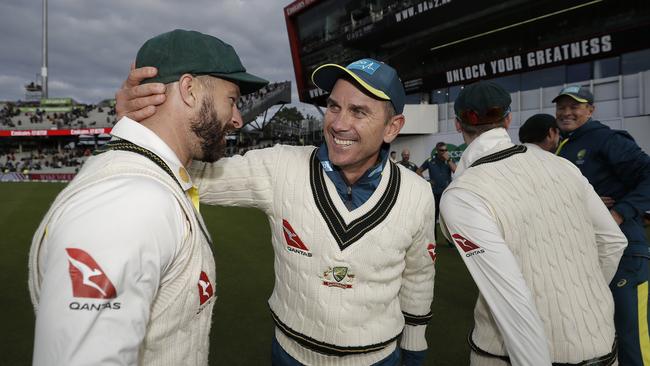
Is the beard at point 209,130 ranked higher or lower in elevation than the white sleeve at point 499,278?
higher

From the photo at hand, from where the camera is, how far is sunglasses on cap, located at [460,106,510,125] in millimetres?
1981

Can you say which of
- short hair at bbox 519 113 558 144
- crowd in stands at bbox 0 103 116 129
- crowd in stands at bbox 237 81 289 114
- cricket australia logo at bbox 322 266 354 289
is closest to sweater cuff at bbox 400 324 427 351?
cricket australia logo at bbox 322 266 354 289

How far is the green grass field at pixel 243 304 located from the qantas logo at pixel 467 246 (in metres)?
2.12

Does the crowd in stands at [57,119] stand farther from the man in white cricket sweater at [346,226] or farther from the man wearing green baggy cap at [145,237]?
the man wearing green baggy cap at [145,237]

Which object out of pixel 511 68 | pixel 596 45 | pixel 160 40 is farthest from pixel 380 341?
pixel 511 68

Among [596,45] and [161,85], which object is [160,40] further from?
[596,45]

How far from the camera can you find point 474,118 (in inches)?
80.0

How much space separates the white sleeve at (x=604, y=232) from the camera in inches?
75.2

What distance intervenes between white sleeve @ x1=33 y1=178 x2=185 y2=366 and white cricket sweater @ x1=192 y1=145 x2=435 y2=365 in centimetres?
102

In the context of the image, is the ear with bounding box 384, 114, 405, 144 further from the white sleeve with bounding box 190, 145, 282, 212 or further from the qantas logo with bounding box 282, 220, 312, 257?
the qantas logo with bounding box 282, 220, 312, 257

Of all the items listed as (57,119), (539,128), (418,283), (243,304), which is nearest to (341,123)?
(418,283)

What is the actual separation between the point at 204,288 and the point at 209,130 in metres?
0.56

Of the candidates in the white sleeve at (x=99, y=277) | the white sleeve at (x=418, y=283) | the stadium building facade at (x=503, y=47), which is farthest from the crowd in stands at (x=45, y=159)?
the white sleeve at (x=99, y=277)

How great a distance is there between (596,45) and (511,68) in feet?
9.80
